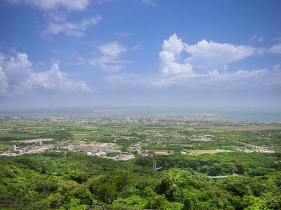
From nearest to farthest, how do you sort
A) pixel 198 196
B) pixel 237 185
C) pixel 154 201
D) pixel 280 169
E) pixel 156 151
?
pixel 154 201 < pixel 198 196 < pixel 237 185 < pixel 280 169 < pixel 156 151

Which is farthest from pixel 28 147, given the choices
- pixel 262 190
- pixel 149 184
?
pixel 262 190

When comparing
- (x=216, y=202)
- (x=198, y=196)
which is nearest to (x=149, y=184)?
(x=198, y=196)

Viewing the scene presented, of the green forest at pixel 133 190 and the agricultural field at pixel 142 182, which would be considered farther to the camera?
the agricultural field at pixel 142 182

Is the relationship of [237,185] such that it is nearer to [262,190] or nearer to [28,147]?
[262,190]

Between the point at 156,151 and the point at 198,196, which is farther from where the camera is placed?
the point at 156,151

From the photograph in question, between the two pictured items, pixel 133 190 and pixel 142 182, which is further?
pixel 142 182

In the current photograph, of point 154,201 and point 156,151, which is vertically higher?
point 154,201

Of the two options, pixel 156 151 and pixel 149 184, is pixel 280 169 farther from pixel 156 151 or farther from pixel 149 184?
pixel 156 151

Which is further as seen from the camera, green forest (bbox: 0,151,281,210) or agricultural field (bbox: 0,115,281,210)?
agricultural field (bbox: 0,115,281,210)

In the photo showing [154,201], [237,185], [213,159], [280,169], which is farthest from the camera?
[213,159]
